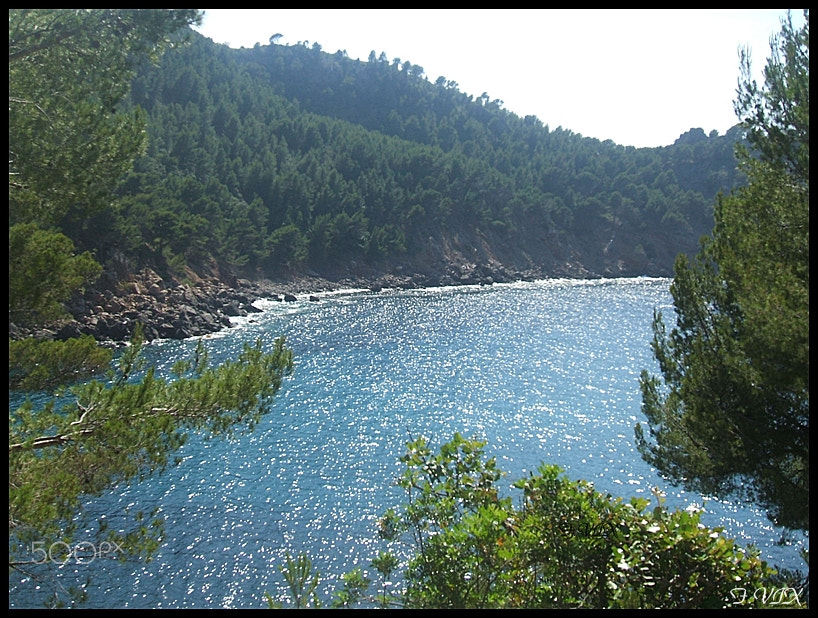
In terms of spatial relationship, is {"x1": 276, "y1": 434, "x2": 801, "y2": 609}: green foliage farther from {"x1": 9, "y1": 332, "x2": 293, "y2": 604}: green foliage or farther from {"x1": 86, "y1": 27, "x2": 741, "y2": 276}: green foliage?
{"x1": 86, "y1": 27, "x2": 741, "y2": 276}: green foliage

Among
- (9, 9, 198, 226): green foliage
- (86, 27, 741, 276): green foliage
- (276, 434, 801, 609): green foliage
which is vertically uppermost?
(86, 27, 741, 276): green foliage

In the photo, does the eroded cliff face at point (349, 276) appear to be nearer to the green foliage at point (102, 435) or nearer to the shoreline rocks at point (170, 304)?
the shoreline rocks at point (170, 304)

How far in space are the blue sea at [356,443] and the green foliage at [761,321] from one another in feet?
9.96

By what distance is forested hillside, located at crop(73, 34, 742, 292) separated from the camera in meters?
60.3

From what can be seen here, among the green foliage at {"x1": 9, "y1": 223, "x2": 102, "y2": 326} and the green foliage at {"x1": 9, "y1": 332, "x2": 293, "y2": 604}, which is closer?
the green foliage at {"x1": 9, "y1": 332, "x2": 293, "y2": 604}

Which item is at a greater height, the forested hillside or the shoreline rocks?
the forested hillside

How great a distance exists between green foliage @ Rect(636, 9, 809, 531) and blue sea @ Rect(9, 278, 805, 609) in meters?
3.04

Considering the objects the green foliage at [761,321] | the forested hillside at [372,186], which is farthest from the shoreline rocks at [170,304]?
the green foliage at [761,321]

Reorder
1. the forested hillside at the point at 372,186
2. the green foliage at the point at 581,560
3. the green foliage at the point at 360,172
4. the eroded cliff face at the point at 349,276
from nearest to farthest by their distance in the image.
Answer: the green foliage at the point at 581,560
the eroded cliff face at the point at 349,276
the forested hillside at the point at 372,186
the green foliage at the point at 360,172

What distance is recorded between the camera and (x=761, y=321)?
7.88 metres

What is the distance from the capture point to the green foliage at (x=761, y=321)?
7.98 meters

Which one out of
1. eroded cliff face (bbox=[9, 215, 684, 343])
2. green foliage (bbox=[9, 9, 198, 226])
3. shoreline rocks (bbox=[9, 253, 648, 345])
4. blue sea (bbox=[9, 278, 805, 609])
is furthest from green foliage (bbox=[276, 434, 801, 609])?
shoreline rocks (bbox=[9, 253, 648, 345])

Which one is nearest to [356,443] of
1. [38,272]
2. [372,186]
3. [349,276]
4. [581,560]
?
[38,272]

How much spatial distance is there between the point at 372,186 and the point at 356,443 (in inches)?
2679
